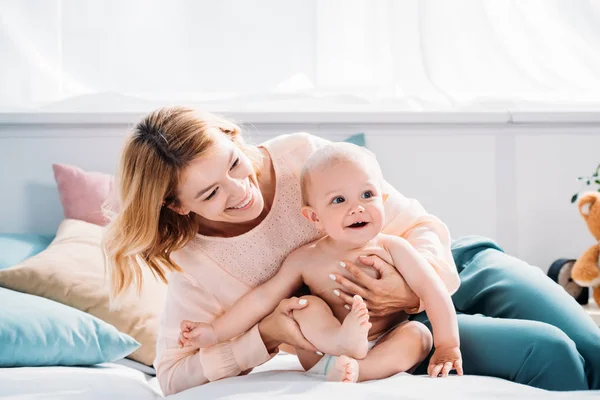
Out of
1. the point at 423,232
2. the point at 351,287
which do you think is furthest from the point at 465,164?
the point at 351,287

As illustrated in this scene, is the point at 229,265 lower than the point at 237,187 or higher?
lower

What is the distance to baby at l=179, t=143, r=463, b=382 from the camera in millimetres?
1355

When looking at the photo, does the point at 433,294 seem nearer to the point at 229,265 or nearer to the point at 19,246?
the point at 229,265

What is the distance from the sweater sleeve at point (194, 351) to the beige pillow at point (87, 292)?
0.34 m

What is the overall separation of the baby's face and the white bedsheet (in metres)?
0.27

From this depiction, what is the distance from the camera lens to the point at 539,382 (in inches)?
55.1

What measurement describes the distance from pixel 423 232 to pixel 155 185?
575mm

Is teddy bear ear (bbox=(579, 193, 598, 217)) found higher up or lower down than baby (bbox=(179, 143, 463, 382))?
lower down

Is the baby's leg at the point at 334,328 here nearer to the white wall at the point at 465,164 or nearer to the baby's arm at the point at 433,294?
the baby's arm at the point at 433,294

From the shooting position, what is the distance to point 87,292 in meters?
1.97

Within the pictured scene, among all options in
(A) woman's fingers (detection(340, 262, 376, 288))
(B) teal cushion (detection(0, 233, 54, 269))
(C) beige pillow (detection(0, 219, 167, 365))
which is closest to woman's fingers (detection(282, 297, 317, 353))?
(A) woman's fingers (detection(340, 262, 376, 288))

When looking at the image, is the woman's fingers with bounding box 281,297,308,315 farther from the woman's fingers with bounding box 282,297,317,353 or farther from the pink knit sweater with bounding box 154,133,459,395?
the pink knit sweater with bounding box 154,133,459,395
